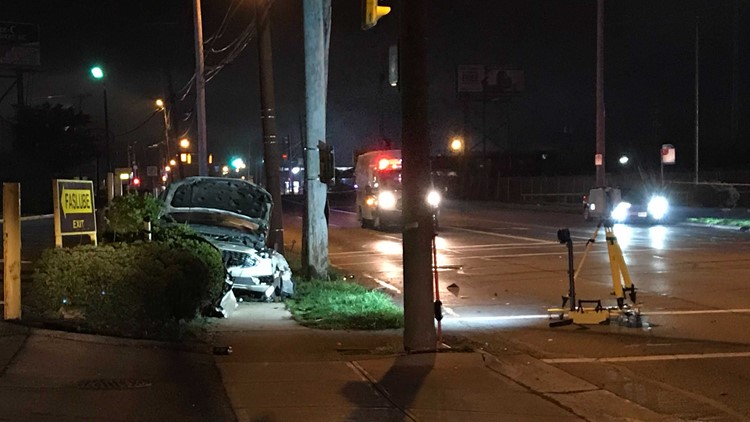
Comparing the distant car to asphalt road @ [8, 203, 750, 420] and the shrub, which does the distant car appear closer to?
asphalt road @ [8, 203, 750, 420]

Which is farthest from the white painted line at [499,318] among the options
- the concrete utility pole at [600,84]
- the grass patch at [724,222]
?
the concrete utility pole at [600,84]

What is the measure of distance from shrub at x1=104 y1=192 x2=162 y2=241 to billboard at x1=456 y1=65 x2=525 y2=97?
68832mm

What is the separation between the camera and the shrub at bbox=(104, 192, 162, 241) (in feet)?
37.8

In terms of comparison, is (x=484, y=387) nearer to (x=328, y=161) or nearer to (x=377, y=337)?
(x=377, y=337)

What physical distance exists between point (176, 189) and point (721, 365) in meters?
10.4

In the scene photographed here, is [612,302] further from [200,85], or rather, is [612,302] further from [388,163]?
[388,163]

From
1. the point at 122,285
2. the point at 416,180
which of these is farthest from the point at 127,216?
the point at 416,180

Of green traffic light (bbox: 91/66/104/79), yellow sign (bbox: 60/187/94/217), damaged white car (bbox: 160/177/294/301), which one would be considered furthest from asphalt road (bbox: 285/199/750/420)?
green traffic light (bbox: 91/66/104/79)

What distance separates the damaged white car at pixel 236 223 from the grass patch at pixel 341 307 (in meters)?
0.55

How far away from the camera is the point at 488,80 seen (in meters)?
80.9

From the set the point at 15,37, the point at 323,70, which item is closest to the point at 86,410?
the point at 323,70

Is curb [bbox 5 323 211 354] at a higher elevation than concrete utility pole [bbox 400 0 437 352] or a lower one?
lower

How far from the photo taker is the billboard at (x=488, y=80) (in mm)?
79562

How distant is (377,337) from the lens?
10633 millimetres
